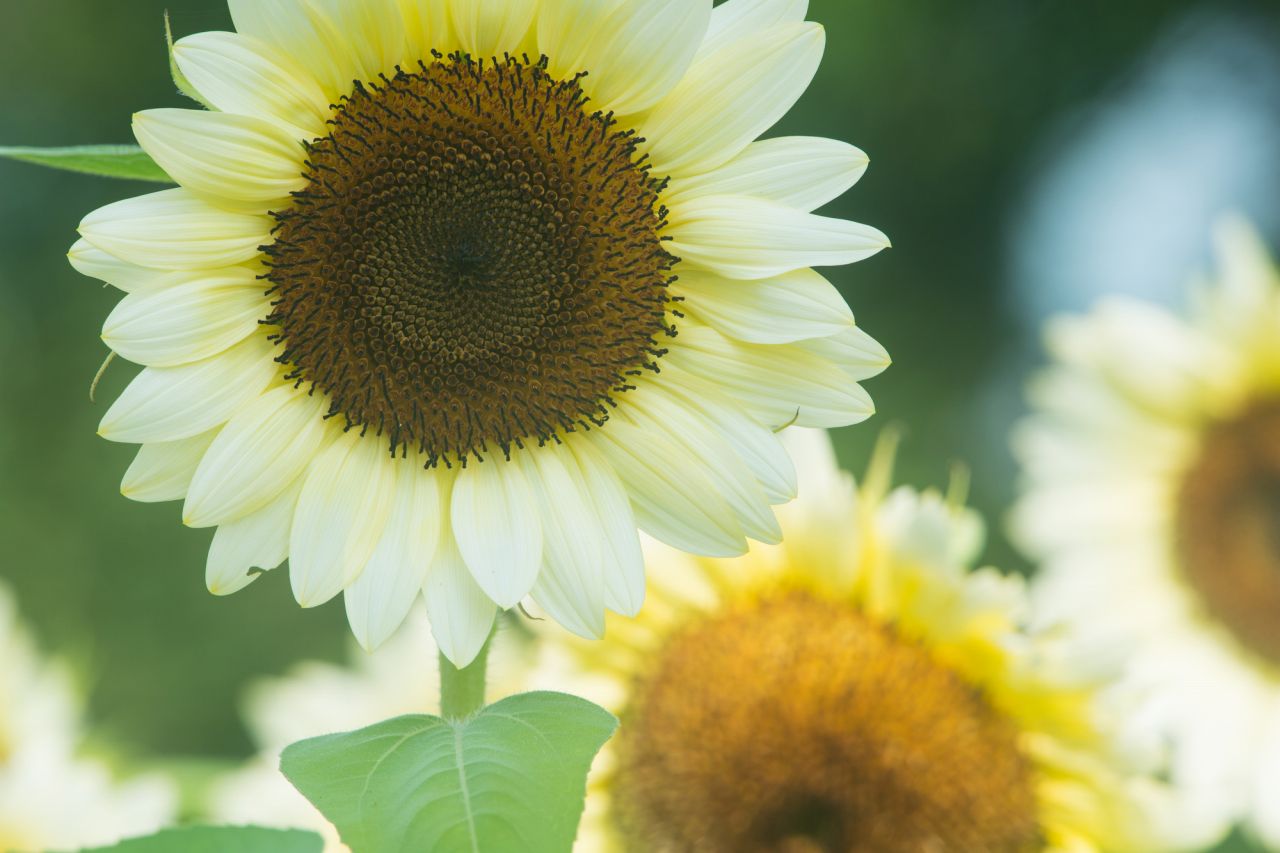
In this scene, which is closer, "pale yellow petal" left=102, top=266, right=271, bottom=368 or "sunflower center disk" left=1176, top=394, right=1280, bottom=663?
"pale yellow petal" left=102, top=266, right=271, bottom=368

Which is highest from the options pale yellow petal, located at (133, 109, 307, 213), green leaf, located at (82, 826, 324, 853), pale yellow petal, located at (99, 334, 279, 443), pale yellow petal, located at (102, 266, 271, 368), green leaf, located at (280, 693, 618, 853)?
pale yellow petal, located at (133, 109, 307, 213)

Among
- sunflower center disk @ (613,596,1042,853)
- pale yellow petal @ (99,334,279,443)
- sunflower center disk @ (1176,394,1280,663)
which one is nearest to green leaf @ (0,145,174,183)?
pale yellow petal @ (99,334,279,443)

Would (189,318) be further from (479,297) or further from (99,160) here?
(479,297)

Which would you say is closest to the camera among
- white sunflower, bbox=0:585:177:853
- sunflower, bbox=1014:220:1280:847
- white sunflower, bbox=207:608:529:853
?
white sunflower, bbox=0:585:177:853

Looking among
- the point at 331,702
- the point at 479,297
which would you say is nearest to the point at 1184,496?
the point at 331,702

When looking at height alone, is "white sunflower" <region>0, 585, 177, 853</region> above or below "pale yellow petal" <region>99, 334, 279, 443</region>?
below

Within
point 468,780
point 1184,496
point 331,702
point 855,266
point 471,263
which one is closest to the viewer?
point 468,780

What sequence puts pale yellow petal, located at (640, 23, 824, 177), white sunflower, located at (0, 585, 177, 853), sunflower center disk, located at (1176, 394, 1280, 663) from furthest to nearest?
sunflower center disk, located at (1176, 394, 1280, 663) < white sunflower, located at (0, 585, 177, 853) < pale yellow petal, located at (640, 23, 824, 177)

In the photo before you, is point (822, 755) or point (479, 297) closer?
point (479, 297)

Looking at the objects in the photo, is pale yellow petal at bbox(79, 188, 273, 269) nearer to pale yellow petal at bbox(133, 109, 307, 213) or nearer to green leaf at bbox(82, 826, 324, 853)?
pale yellow petal at bbox(133, 109, 307, 213)
